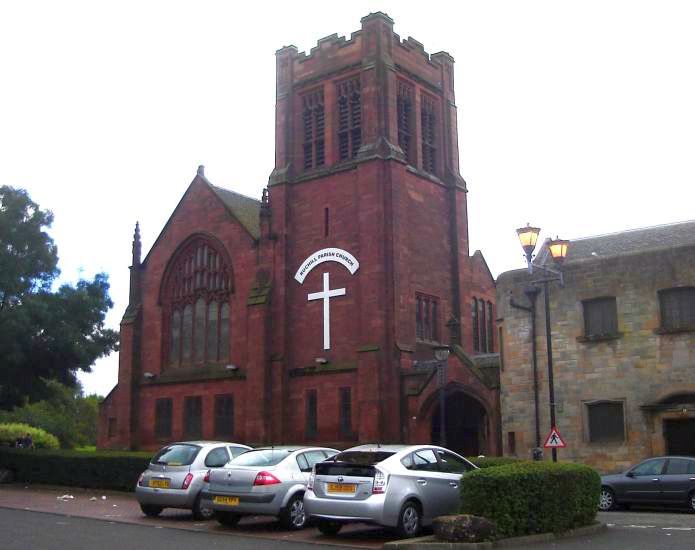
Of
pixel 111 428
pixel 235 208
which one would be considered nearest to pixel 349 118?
pixel 235 208

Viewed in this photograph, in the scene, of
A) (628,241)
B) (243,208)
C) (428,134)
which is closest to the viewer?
(628,241)

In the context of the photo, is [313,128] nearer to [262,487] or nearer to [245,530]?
[245,530]

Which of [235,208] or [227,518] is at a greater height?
[235,208]

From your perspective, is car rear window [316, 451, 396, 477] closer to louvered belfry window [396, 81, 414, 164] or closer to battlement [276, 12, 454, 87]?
louvered belfry window [396, 81, 414, 164]

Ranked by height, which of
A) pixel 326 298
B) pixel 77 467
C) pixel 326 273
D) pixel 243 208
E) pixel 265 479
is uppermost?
pixel 243 208

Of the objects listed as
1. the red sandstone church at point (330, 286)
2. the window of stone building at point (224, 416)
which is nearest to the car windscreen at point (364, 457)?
the red sandstone church at point (330, 286)

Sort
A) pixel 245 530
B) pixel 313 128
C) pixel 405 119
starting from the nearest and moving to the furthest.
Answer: pixel 245 530 → pixel 405 119 → pixel 313 128

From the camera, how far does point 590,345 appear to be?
2608cm

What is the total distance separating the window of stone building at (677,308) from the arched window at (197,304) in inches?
822

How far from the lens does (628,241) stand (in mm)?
30422

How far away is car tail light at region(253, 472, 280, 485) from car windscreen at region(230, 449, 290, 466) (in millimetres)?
460

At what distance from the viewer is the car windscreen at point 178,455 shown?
18703mm

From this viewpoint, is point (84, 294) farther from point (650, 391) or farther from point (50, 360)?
point (650, 391)

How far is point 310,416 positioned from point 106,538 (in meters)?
21.8
